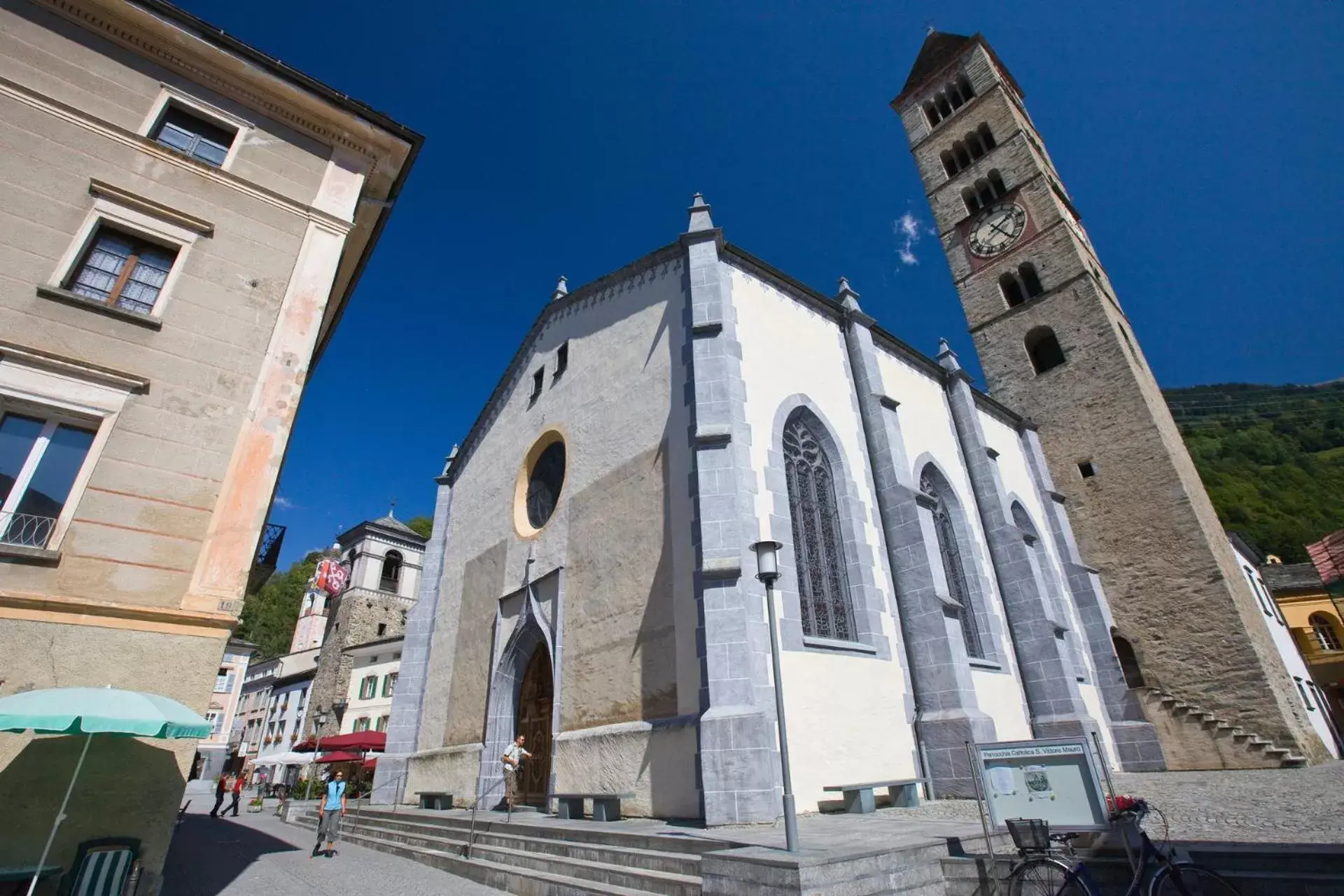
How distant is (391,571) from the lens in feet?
117

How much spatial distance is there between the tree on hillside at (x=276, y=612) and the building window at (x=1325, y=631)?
206 feet

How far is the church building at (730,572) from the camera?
882 cm

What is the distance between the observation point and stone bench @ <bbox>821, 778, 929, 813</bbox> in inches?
323

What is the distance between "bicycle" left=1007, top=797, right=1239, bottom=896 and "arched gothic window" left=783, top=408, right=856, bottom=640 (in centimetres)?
526

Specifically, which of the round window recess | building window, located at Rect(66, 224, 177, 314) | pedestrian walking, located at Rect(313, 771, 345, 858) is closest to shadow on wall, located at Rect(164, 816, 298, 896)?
pedestrian walking, located at Rect(313, 771, 345, 858)

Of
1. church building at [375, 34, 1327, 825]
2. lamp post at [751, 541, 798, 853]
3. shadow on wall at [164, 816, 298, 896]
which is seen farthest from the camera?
church building at [375, 34, 1327, 825]

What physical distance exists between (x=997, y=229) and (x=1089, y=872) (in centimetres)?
2553

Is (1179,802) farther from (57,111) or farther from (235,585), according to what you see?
(57,111)

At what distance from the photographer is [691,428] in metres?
10.2

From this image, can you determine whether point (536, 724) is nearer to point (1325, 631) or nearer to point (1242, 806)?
point (1242, 806)

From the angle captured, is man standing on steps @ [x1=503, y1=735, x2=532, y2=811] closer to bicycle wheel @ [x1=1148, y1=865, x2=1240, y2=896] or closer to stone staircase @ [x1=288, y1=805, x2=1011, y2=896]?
stone staircase @ [x1=288, y1=805, x2=1011, y2=896]


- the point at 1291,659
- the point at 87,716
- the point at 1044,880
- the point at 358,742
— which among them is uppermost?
the point at 1291,659

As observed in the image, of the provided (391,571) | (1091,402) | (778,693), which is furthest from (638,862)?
(391,571)

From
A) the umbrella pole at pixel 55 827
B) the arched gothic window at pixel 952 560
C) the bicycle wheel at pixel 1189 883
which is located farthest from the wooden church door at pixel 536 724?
the bicycle wheel at pixel 1189 883
